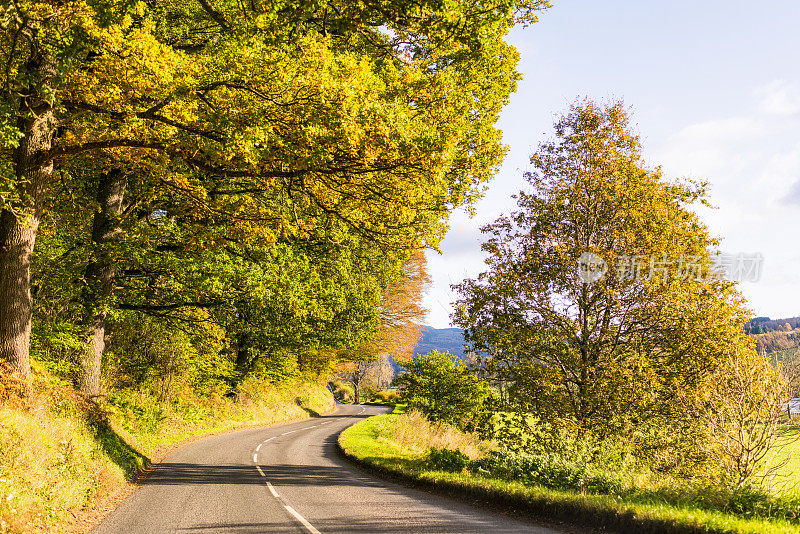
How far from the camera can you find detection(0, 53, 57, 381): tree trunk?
10234 millimetres

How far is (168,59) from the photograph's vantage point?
7863mm

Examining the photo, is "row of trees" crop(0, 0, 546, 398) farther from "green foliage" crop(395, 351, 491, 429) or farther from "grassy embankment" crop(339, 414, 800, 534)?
"grassy embankment" crop(339, 414, 800, 534)

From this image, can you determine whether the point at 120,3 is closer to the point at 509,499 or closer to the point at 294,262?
the point at 294,262

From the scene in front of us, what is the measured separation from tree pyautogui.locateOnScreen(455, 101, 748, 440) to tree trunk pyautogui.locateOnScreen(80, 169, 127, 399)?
10.3 metres

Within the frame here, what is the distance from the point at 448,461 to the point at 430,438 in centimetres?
624

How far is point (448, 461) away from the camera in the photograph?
1382cm

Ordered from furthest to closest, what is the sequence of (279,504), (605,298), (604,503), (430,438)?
(430,438), (605,298), (279,504), (604,503)

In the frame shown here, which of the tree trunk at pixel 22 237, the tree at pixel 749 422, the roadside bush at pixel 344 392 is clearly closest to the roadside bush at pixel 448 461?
the tree at pixel 749 422

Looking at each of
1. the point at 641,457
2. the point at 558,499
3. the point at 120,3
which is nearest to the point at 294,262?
the point at 120,3

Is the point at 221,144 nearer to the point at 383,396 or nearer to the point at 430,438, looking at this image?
the point at 430,438

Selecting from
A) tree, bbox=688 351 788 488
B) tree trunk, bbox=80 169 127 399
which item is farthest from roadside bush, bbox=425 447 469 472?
tree trunk, bbox=80 169 127 399

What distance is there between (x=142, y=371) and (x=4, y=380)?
474 inches

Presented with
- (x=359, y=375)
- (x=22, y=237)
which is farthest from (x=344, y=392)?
(x=22, y=237)

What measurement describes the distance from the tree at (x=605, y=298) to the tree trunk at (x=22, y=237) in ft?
35.1
